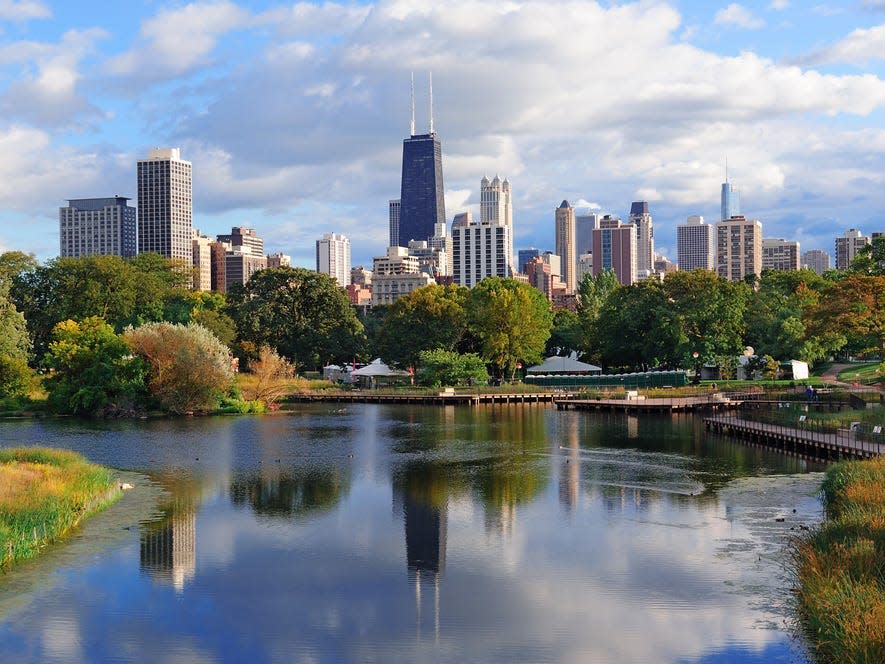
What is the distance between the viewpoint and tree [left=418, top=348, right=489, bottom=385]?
3159 inches

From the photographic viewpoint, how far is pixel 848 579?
1678 cm

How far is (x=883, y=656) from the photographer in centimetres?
1337

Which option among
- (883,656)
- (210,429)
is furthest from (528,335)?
(883,656)

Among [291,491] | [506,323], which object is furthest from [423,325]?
[291,491]

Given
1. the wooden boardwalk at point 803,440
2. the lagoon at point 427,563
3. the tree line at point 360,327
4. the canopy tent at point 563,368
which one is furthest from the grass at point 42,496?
the canopy tent at point 563,368

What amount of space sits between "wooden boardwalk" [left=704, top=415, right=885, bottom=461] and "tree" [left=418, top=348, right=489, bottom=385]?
3205cm

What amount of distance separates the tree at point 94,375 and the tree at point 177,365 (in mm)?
818

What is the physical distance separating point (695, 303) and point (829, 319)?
742 inches

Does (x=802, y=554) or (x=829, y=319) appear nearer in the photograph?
(x=802, y=554)

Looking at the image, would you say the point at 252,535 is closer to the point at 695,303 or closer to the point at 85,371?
the point at 85,371

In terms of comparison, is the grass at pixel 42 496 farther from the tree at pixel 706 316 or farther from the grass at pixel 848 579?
the tree at pixel 706 316

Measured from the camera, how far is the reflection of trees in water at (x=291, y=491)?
96.9ft

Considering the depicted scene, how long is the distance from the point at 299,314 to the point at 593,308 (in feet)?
101

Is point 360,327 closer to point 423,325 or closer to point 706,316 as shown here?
point 423,325
